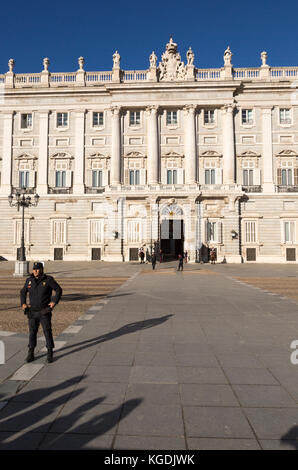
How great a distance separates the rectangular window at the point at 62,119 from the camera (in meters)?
36.9

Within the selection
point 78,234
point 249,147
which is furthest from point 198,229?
point 78,234

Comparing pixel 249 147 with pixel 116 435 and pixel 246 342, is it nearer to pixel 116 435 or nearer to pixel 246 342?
pixel 246 342

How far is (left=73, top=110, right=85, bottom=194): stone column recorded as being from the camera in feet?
118

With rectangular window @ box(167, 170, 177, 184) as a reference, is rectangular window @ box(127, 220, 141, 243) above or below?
below

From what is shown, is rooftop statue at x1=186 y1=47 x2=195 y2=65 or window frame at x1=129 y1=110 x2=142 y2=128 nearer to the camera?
rooftop statue at x1=186 y1=47 x2=195 y2=65

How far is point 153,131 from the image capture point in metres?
35.5

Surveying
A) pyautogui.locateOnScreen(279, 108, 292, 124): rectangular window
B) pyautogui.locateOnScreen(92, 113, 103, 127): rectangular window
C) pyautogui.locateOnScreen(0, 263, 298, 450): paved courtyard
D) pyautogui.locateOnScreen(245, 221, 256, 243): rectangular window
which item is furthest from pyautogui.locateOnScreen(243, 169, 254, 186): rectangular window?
pyautogui.locateOnScreen(0, 263, 298, 450): paved courtyard

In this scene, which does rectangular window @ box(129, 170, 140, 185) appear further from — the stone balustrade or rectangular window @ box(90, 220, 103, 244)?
the stone balustrade

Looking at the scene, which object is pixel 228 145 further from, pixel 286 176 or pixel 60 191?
pixel 60 191

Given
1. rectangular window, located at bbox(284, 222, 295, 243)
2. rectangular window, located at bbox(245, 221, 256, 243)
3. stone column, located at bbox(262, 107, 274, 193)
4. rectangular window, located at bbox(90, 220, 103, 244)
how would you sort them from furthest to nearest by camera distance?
1. rectangular window, located at bbox(90, 220, 103, 244)
2. stone column, located at bbox(262, 107, 274, 193)
3. rectangular window, located at bbox(245, 221, 256, 243)
4. rectangular window, located at bbox(284, 222, 295, 243)

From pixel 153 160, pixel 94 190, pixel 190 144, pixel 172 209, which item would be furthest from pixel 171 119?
pixel 94 190

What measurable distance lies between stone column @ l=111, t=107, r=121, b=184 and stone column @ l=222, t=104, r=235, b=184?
12060 millimetres
